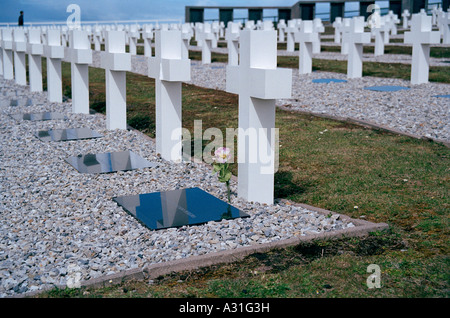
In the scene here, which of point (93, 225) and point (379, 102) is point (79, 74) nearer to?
point (379, 102)

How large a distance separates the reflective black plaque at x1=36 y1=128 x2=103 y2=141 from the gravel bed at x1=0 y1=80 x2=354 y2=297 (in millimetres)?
875

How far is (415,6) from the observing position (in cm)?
4197

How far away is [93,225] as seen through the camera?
16.5 ft

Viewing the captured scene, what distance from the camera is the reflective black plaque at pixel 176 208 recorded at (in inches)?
199

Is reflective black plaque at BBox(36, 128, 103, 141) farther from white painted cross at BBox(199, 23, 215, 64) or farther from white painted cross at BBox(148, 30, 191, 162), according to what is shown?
white painted cross at BBox(199, 23, 215, 64)

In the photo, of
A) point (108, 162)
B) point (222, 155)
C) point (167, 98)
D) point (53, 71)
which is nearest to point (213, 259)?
point (222, 155)

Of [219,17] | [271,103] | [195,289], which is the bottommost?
[195,289]

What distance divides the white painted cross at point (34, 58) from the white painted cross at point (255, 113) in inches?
386

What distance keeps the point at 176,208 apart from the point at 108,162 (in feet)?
7.50

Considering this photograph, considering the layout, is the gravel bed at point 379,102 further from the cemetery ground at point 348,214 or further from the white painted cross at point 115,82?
the white painted cross at point 115,82

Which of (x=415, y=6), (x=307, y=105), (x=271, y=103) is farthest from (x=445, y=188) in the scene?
(x=415, y=6)
